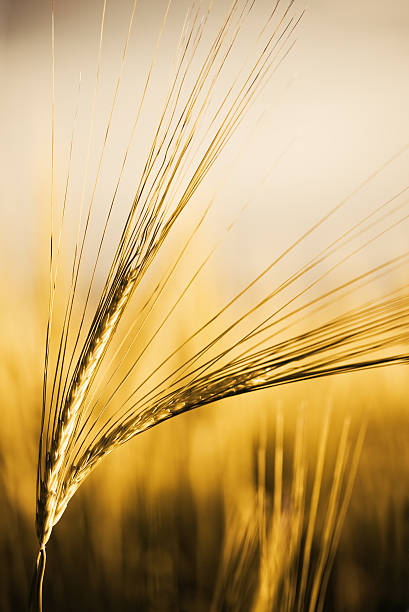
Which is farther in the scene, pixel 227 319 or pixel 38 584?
pixel 227 319

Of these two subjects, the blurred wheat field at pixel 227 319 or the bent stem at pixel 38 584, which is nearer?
the bent stem at pixel 38 584

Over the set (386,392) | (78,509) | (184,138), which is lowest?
(78,509)

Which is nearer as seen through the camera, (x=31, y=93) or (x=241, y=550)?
(x=241, y=550)

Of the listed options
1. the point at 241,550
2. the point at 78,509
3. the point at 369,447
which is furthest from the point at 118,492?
the point at 369,447

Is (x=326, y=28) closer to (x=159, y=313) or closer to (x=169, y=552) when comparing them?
(x=159, y=313)

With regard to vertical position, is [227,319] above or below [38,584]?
above

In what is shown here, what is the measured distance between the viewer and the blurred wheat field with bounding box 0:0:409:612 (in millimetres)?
668

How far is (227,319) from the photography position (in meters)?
0.76

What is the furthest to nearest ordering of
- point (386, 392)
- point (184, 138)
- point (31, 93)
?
point (31, 93)
point (184, 138)
point (386, 392)

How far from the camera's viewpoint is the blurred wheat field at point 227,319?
67 cm

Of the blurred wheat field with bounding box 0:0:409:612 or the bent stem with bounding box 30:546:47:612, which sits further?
the blurred wheat field with bounding box 0:0:409:612

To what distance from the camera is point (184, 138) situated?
2.52 ft

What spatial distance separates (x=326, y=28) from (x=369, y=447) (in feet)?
1.90

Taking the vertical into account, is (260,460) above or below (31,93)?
below
